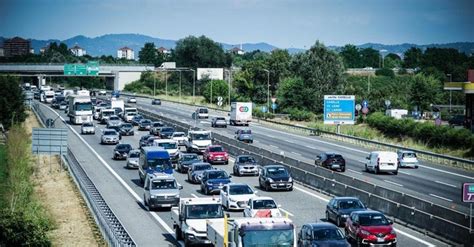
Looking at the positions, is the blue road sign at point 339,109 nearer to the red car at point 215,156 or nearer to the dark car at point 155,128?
the dark car at point 155,128

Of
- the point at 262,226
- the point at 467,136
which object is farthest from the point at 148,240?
the point at 467,136

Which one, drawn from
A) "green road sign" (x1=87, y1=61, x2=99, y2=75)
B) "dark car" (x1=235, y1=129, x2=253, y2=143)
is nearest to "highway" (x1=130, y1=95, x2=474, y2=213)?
"dark car" (x1=235, y1=129, x2=253, y2=143)

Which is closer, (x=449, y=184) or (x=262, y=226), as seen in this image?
(x=262, y=226)

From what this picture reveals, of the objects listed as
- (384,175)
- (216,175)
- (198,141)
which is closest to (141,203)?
(216,175)

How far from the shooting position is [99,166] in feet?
196

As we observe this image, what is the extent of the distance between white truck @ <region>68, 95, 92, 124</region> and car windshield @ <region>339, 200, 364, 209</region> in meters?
66.9

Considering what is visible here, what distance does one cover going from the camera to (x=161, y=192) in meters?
39.0

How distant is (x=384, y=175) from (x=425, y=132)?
24.6 metres

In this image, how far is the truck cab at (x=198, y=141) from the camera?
6631cm

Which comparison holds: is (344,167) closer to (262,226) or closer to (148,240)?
(148,240)

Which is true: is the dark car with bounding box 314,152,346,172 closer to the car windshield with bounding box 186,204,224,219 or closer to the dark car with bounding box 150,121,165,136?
the car windshield with bounding box 186,204,224,219

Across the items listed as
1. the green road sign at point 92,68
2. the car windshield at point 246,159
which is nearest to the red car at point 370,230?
the car windshield at point 246,159

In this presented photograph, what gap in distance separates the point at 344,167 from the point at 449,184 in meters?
7.98

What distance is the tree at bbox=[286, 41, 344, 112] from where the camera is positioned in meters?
123
